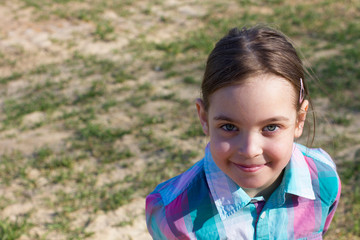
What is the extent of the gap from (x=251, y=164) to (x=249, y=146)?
77 mm

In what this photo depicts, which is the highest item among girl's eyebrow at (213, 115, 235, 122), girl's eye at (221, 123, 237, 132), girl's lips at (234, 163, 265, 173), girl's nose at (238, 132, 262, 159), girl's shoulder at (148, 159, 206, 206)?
girl's eyebrow at (213, 115, 235, 122)

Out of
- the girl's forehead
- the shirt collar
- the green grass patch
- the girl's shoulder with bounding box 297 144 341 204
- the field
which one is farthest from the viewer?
the field

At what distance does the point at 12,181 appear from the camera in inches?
141

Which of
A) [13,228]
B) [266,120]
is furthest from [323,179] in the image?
[13,228]

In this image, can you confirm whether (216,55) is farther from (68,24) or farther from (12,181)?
(68,24)

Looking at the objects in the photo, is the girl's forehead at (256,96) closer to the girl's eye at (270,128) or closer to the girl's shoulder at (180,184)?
the girl's eye at (270,128)

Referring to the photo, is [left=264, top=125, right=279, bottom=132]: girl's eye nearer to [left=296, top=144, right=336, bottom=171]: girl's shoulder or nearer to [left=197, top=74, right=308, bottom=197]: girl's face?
[left=197, top=74, right=308, bottom=197]: girl's face

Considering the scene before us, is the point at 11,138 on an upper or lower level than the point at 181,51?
lower

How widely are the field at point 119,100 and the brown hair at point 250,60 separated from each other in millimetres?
176

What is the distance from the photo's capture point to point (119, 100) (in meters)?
4.64

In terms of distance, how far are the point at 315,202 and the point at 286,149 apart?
0.37 metres

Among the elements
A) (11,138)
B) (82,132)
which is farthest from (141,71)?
(11,138)

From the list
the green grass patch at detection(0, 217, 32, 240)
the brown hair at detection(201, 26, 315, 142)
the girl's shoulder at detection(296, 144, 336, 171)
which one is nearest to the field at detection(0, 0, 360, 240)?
the green grass patch at detection(0, 217, 32, 240)

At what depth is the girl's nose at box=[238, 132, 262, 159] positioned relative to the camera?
1648mm
